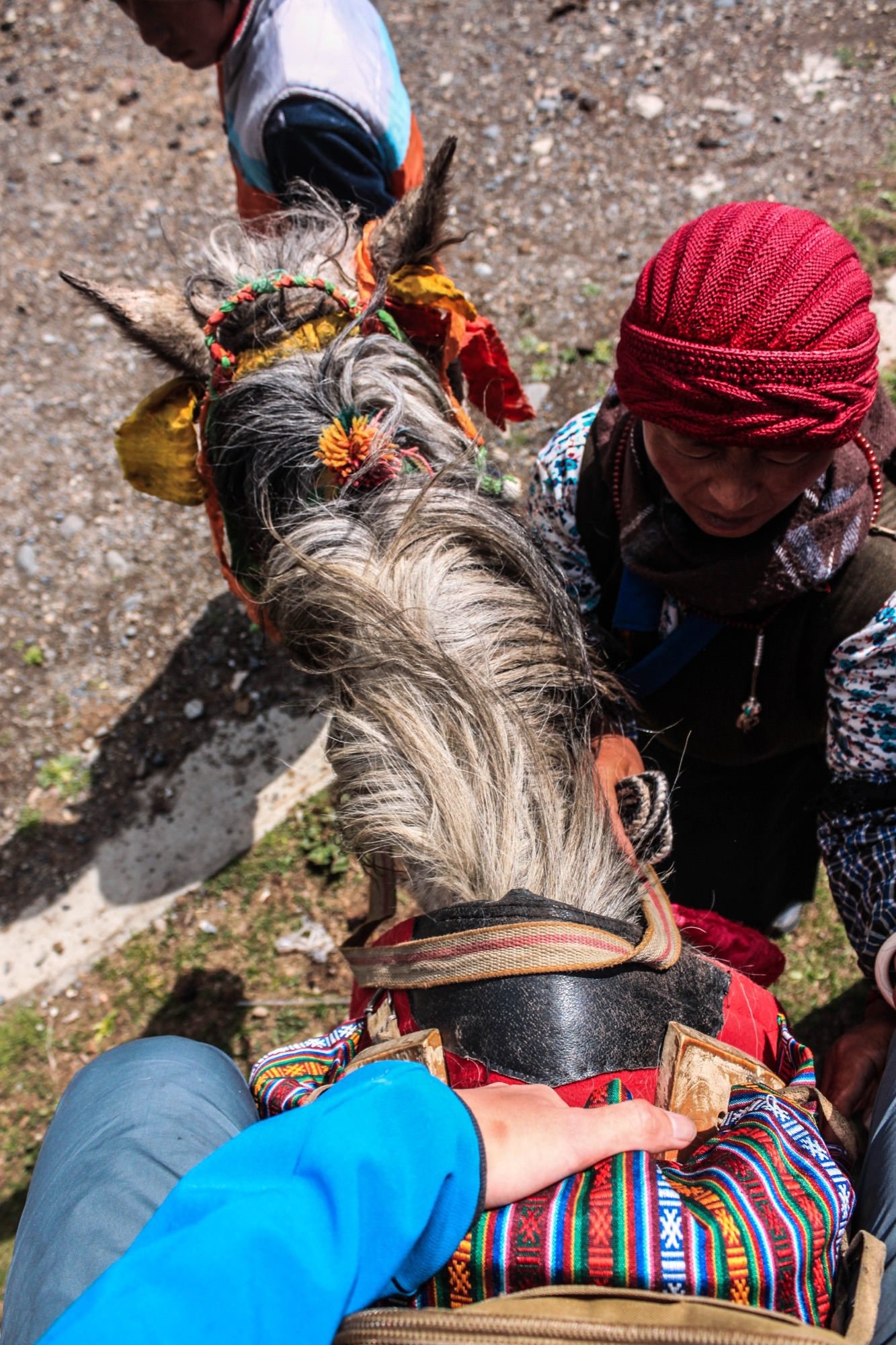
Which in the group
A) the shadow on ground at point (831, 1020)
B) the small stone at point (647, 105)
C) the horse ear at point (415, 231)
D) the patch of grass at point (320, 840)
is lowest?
the patch of grass at point (320, 840)

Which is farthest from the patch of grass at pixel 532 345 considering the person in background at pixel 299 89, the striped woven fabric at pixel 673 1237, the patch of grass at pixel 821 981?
the striped woven fabric at pixel 673 1237

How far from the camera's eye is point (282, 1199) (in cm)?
96

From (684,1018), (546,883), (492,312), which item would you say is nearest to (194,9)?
(492,312)

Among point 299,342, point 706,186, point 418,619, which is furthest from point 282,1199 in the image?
point 706,186

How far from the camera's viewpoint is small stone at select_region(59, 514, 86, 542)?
14.2 ft

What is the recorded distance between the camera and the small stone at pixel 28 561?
4262 millimetres

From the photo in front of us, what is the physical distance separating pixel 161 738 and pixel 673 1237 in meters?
3.22

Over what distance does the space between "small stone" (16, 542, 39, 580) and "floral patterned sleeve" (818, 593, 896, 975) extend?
12.2ft

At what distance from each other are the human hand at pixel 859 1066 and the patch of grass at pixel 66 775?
10.2 ft

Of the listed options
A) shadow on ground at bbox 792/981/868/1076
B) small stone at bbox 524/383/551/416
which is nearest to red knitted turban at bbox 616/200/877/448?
shadow on ground at bbox 792/981/868/1076

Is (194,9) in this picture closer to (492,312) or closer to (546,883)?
(492,312)

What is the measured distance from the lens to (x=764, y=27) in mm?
4734

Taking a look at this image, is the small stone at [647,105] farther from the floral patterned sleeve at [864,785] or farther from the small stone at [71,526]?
the floral patterned sleeve at [864,785]

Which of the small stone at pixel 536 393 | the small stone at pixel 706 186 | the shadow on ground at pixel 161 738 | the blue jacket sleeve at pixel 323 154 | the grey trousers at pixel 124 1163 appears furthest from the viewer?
the small stone at pixel 706 186
